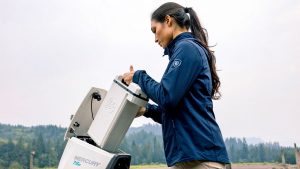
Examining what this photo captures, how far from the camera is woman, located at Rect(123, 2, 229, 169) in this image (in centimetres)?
252

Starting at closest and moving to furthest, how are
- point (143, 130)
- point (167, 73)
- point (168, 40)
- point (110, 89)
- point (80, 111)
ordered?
point (167, 73) < point (168, 40) < point (110, 89) < point (80, 111) < point (143, 130)

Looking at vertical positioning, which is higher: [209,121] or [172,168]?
[209,121]

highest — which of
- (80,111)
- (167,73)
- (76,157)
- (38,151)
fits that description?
(167,73)

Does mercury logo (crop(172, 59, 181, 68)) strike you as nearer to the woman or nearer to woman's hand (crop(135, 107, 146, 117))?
the woman

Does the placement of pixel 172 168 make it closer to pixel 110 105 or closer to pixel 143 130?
pixel 110 105

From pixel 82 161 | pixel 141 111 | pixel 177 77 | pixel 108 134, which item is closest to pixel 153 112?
pixel 141 111

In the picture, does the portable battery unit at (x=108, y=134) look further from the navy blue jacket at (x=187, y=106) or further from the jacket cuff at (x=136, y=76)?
the navy blue jacket at (x=187, y=106)

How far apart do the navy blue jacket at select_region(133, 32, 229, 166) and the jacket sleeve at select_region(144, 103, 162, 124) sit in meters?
0.47

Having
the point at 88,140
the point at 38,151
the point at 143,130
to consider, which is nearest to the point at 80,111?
the point at 88,140

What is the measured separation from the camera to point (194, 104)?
258 centimetres

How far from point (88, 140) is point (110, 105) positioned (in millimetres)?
337

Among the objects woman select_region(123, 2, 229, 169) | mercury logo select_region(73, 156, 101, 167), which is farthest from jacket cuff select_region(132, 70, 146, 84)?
mercury logo select_region(73, 156, 101, 167)

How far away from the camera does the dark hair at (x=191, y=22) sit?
109 inches

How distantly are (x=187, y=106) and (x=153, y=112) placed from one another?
62 cm
